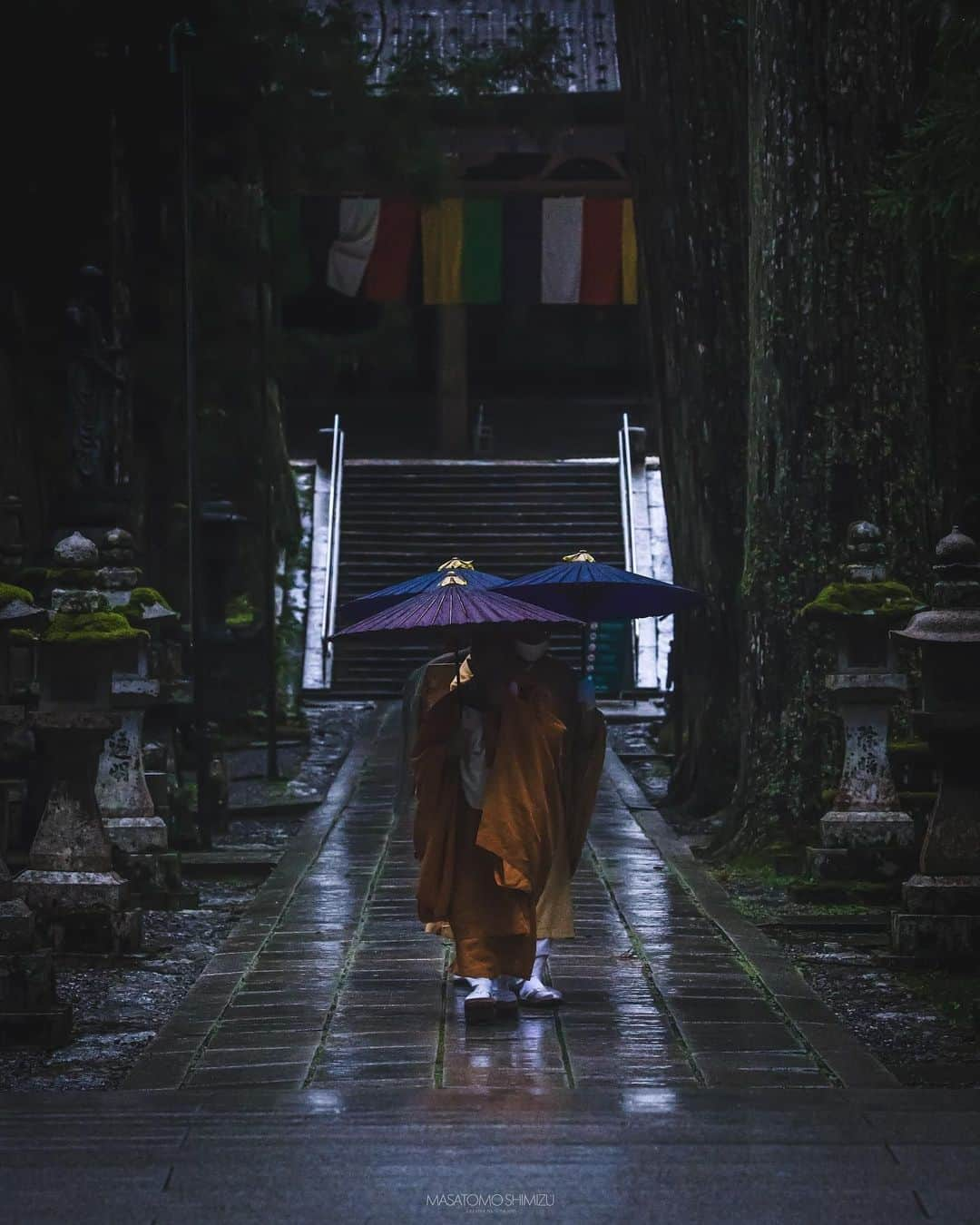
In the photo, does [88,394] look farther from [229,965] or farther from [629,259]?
[629,259]

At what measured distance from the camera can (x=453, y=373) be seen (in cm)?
2983

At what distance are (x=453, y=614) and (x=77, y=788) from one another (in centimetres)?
251

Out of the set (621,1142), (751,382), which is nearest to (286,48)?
(751,382)

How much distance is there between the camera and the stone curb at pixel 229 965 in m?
6.57

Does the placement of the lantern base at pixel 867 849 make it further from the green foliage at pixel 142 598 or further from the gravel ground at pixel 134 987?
the green foliage at pixel 142 598

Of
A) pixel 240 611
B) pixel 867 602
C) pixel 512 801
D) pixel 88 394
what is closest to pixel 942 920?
pixel 512 801

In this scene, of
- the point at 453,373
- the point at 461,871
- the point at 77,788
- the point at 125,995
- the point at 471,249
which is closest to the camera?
the point at 461,871

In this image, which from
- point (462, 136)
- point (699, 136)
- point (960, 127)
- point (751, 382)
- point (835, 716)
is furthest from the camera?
point (462, 136)

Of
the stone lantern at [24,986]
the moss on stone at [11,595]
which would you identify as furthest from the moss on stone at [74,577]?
the stone lantern at [24,986]

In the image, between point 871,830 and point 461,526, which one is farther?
point 461,526

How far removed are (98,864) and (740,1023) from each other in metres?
3.25

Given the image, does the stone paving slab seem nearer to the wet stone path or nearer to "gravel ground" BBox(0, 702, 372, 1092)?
the wet stone path

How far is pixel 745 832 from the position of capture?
11.7 metres

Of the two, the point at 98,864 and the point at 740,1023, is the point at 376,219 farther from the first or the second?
the point at 740,1023
